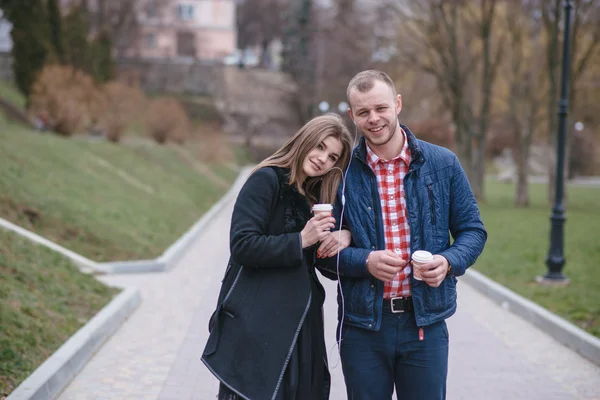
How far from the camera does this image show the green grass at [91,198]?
40.8 ft

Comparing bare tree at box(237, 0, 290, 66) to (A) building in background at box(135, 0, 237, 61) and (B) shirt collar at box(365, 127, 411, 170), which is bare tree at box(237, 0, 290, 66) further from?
(B) shirt collar at box(365, 127, 411, 170)

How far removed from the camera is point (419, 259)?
3146mm

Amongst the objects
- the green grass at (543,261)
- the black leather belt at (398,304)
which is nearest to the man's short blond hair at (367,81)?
the black leather belt at (398,304)

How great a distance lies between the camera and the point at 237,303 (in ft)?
11.2

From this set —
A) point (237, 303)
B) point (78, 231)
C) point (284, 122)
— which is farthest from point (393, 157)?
point (284, 122)

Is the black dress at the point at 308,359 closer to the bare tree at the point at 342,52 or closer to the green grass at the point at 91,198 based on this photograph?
the green grass at the point at 91,198

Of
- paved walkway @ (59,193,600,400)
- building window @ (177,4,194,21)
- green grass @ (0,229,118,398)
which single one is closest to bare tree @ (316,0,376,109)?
paved walkway @ (59,193,600,400)

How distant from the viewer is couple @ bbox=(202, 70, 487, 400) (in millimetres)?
3367

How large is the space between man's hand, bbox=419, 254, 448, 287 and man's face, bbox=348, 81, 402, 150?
22.7 inches

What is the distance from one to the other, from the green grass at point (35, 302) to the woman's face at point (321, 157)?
3.25 meters

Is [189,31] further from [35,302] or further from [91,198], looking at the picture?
[35,302]

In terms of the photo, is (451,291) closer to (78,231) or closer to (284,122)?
(78,231)

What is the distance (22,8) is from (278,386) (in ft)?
93.3

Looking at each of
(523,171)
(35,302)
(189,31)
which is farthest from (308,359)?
(189,31)
